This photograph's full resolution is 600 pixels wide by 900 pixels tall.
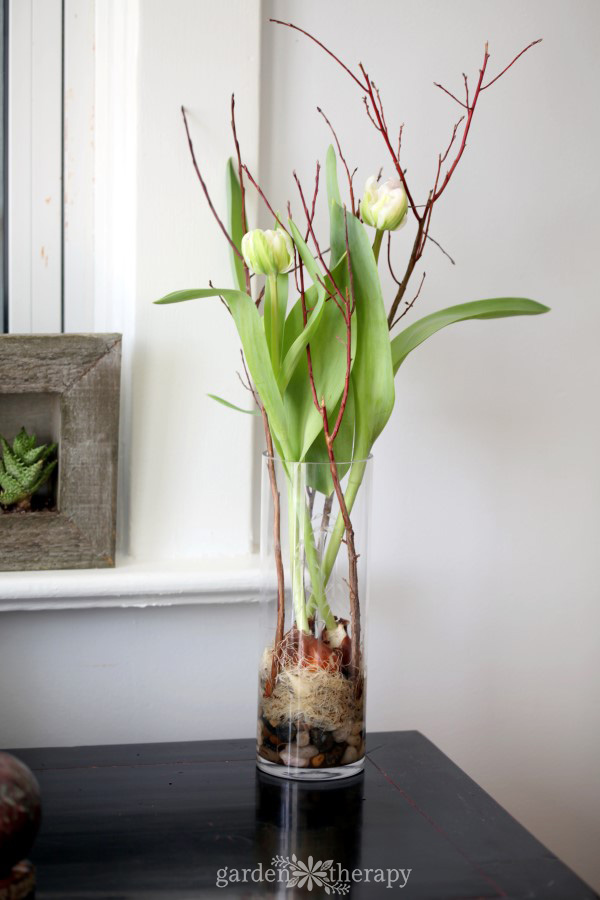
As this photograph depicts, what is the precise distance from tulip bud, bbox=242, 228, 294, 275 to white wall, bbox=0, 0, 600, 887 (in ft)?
0.75

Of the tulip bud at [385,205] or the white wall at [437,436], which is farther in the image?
the white wall at [437,436]

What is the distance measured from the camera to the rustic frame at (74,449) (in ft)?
3.51

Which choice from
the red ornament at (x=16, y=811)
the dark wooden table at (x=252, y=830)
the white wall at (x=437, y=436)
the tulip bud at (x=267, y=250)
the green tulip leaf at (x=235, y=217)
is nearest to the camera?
the red ornament at (x=16, y=811)

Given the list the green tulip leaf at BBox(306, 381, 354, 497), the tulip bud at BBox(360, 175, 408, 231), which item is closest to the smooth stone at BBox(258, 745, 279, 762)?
the green tulip leaf at BBox(306, 381, 354, 497)

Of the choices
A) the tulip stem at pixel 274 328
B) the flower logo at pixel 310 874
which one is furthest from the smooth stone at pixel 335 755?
the tulip stem at pixel 274 328

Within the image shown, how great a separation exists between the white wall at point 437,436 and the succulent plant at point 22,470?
11cm

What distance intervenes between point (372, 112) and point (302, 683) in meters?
0.68

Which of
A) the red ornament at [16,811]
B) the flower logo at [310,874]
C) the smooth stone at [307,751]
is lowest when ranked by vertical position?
the flower logo at [310,874]

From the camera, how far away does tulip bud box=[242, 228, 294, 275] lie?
0.87m

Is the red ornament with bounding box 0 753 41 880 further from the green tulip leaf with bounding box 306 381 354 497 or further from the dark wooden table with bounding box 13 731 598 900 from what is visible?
the green tulip leaf with bounding box 306 381 354 497

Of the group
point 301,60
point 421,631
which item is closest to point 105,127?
point 301,60

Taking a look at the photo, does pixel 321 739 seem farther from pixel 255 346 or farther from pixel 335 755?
pixel 255 346

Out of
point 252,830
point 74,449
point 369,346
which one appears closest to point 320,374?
point 369,346

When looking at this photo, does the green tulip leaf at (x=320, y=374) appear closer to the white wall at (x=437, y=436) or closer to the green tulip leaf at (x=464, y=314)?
the green tulip leaf at (x=464, y=314)
